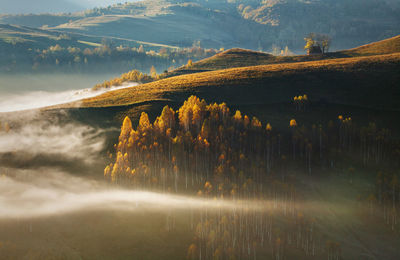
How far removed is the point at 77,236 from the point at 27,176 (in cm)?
3371

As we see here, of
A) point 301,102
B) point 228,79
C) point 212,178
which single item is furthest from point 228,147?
point 228,79

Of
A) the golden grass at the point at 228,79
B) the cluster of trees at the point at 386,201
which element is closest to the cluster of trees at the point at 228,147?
the cluster of trees at the point at 386,201

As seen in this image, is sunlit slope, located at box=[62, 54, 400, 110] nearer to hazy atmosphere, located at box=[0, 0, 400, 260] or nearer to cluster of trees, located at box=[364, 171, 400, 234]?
hazy atmosphere, located at box=[0, 0, 400, 260]

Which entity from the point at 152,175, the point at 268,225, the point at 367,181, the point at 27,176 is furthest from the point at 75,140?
the point at 367,181

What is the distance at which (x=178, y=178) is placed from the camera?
4660 inches

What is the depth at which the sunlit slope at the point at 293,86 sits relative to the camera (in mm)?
136000

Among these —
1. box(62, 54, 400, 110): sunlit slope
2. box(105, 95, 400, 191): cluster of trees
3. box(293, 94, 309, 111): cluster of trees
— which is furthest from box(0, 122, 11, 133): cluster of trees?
box(293, 94, 309, 111): cluster of trees

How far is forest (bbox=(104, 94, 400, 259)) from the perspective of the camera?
324 feet

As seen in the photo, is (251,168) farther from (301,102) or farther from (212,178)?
(301,102)

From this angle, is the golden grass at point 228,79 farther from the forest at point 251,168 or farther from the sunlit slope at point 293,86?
the forest at point 251,168

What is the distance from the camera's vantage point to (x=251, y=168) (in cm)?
11438

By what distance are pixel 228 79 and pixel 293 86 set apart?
109 feet

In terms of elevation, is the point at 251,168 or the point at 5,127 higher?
the point at 5,127

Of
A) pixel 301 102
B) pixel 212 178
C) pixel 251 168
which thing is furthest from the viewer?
pixel 301 102
